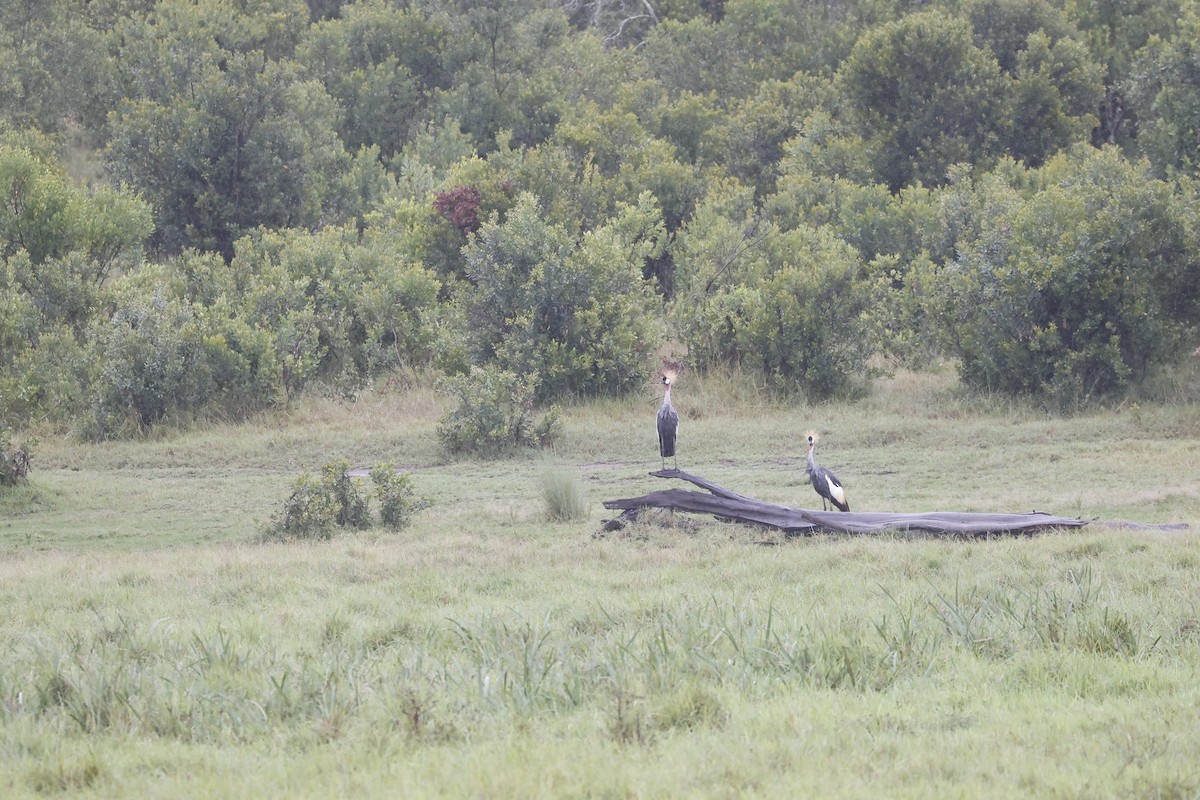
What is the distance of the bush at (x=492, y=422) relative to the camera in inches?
581

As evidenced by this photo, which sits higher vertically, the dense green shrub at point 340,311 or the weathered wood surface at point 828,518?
the dense green shrub at point 340,311

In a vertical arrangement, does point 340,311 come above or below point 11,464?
above

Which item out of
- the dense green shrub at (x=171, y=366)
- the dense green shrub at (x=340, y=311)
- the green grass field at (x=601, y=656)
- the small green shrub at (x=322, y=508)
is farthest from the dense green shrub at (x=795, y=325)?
the small green shrub at (x=322, y=508)

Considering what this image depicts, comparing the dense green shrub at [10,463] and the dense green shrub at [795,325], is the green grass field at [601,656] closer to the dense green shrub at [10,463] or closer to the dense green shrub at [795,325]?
the dense green shrub at [10,463]

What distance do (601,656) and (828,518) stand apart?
4.25 meters

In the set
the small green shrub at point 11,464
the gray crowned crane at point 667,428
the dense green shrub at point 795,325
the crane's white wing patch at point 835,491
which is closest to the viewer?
the crane's white wing patch at point 835,491

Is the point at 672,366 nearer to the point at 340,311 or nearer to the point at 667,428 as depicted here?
the point at 340,311

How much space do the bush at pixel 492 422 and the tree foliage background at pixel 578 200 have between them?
2.14 feet

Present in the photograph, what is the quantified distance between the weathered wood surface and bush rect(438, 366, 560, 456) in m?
5.17

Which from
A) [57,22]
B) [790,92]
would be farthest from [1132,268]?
[57,22]

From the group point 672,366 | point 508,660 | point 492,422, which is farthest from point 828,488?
point 672,366

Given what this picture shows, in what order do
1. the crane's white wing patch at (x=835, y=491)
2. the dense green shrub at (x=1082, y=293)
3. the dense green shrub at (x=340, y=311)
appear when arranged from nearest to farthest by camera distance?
the crane's white wing patch at (x=835, y=491), the dense green shrub at (x=1082, y=293), the dense green shrub at (x=340, y=311)

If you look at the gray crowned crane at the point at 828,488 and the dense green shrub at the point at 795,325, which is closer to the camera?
the gray crowned crane at the point at 828,488

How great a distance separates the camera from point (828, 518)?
9.09 m
